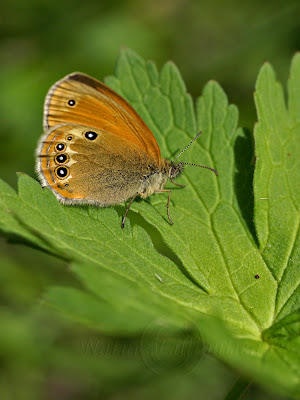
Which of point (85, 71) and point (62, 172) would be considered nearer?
point (62, 172)

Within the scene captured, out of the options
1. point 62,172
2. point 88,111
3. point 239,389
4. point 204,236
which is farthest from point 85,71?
point 239,389

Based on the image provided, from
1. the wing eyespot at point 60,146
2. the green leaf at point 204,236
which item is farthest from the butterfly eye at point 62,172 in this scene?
the green leaf at point 204,236

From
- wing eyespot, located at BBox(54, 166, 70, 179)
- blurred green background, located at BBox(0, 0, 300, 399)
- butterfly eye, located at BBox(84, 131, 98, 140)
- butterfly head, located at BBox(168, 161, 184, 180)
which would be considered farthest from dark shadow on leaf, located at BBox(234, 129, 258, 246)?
blurred green background, located at BBox(0, 0, 300, 399)

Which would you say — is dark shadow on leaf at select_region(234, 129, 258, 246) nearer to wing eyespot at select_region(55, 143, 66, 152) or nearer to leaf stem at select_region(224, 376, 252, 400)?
leaf stem at select_region(224, 376, 252, 400)

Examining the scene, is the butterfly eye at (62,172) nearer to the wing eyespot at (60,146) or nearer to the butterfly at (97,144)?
the butterfly at (97,144)

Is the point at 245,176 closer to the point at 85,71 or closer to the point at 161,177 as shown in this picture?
the point at 161,177

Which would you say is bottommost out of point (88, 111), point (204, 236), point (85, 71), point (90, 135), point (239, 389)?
point (239, 389)
